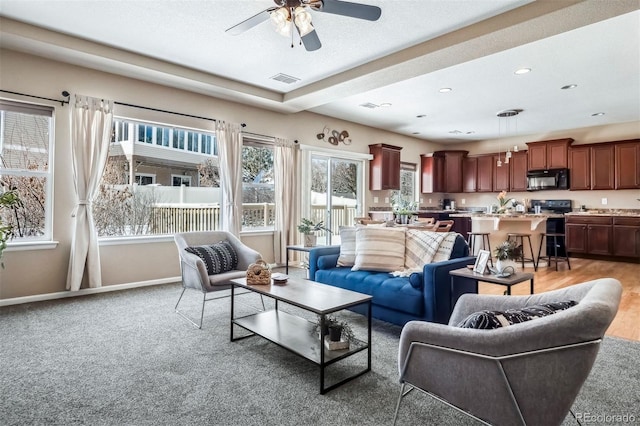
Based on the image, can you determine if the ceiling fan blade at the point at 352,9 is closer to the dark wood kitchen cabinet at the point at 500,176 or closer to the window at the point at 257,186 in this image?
the window at the point at 257,186

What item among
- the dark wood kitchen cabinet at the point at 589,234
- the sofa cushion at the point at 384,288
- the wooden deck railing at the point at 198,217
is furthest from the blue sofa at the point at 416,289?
the dark wood kitchen cabinet at the point at 589,234

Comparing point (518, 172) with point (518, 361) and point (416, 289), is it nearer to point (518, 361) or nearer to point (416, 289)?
point (416, 289)

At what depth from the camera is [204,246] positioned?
366cm

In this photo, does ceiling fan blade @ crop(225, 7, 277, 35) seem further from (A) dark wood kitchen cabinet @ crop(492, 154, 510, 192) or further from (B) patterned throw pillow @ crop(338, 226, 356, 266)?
(A) dark wood kitchen cabinet @ crop(492, 154, 510, 192)

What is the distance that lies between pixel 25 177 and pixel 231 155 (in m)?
2.48

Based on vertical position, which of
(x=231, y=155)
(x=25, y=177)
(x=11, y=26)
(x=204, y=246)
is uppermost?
(x=11, y=26)

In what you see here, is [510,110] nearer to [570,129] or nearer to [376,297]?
[570,129]

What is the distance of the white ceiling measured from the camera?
3123 mm

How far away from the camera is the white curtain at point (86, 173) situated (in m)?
4.08

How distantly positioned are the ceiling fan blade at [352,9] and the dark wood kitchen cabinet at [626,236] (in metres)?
6.76

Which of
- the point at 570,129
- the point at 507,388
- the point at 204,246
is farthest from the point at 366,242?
the point at 570,129

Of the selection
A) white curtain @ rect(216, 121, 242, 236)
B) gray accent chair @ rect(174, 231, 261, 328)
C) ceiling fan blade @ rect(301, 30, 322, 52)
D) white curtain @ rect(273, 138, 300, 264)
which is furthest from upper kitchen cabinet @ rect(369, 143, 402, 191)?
ceiling fan blade @ rect(301, 30, 322, 52)

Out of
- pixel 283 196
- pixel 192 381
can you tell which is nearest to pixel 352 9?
pixel 192 381

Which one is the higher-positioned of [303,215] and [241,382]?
[303,215]
